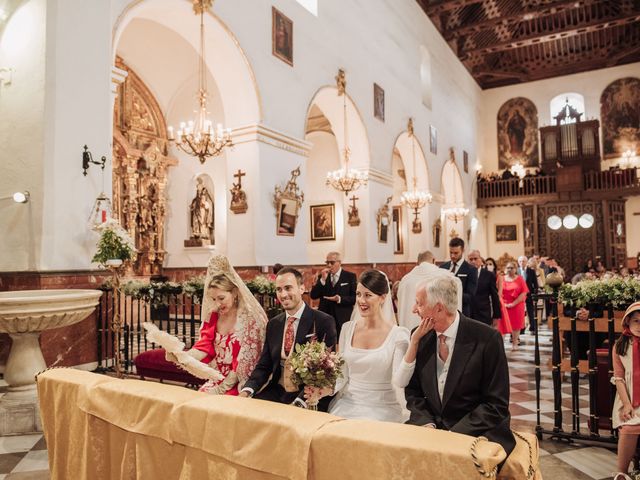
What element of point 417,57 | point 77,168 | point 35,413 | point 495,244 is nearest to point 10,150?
point 77,168

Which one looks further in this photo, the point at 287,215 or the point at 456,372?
the point at 287,215

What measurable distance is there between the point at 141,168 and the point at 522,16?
1544 centimetres

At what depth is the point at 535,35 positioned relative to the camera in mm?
20734

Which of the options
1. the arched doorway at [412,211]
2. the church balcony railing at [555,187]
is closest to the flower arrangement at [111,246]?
the arched doorway at [412,211]

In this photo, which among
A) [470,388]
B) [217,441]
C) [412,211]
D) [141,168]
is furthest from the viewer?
[412,211]

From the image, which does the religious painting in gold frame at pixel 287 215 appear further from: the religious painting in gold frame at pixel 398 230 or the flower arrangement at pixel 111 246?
the religious painting in gold frame at pixel 398 230

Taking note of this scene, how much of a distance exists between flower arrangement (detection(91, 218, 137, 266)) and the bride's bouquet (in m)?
3.94

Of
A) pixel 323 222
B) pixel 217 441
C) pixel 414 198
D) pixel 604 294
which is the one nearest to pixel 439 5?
pixel 414 198

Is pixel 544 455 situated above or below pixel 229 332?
below

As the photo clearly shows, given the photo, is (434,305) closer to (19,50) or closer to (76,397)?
(76,397)

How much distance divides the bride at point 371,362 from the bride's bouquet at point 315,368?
1.12 ft

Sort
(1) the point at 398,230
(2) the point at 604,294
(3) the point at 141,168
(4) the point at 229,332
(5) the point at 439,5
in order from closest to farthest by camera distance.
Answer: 1. (4) the point at 229,332
2. (2) the point at 604,294
3. (3) the point at 141,168
4. (1) the point at 398,230
5. (5) the point at 439,5

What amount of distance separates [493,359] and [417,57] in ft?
53.1

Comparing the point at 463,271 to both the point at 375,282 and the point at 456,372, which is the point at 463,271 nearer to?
the point at 375,282
